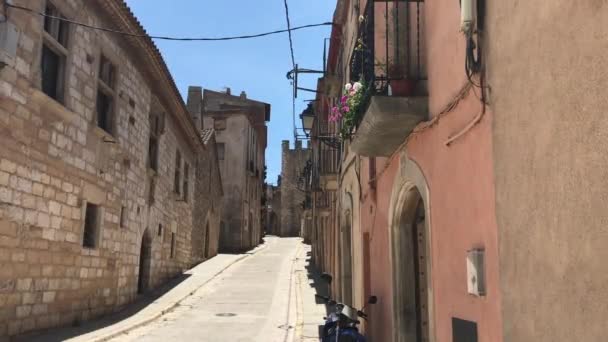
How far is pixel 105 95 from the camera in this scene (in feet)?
39.8

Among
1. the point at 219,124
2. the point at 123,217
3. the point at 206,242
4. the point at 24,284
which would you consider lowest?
the point at 24,284

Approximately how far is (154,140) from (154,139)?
4cm

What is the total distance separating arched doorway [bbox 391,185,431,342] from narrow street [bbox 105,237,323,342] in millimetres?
4194

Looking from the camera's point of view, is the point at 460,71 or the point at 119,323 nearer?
the point at 460,71

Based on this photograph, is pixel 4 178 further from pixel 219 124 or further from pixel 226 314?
pixel 219 124

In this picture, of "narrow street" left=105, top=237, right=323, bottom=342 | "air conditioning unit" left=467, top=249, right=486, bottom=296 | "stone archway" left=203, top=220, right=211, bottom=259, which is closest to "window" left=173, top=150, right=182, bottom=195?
"narrow street" left=105, top=237, right=323, bottom=342

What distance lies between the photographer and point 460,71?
446 cm

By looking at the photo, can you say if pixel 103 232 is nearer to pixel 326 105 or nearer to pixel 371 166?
pixel 371 166

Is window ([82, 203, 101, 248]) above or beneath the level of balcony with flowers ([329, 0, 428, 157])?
beneath

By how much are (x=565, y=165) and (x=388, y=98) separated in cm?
283

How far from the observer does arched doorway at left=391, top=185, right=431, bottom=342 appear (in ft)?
20.8

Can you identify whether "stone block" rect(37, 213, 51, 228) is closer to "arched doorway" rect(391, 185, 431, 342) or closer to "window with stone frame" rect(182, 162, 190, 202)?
"arched doorway" rect(391, 185, 431, 342)

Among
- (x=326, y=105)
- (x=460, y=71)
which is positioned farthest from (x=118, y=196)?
(x=460, y=71)

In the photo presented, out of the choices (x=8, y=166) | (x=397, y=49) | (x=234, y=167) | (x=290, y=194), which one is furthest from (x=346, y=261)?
(x=290, y=194)
